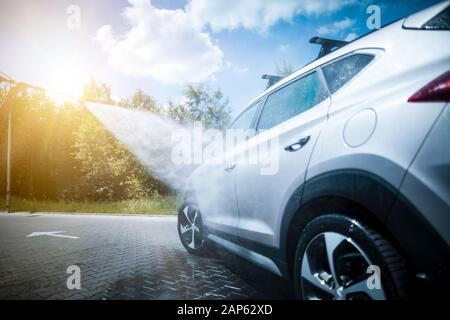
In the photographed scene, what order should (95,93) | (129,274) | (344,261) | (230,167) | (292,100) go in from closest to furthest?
(344,261)
(292,100)
(230,167)
(129,274)
(95,93)

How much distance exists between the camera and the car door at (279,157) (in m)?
1.89

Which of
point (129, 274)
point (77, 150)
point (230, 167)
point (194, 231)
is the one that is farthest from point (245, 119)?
point (77, 150)

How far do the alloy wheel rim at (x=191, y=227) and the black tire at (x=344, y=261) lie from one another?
7.23ft

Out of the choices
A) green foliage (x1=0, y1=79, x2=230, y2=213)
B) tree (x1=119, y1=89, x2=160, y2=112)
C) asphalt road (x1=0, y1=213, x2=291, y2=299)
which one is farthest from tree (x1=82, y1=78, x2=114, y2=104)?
asphalt road (x1=0, y1=213, x2=291, y2=299)

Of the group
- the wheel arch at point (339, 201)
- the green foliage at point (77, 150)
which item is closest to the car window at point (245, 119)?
the wheel arch at point (339, 201)

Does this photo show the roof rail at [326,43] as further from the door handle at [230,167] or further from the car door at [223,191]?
the door handle at [230,167]

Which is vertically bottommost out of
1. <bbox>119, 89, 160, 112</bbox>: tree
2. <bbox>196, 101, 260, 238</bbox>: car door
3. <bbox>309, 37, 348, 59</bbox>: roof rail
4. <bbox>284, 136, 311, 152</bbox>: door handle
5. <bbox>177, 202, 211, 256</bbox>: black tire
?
<bbox>177, 202, 211, 256</bbox>: black tire

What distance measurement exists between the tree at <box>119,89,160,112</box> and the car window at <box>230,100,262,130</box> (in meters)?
25.9

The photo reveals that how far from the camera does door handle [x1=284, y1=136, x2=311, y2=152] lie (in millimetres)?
1860

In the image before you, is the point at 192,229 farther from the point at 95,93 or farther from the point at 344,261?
the point at 95,93

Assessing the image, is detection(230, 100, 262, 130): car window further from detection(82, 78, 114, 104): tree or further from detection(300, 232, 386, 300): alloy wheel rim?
detection(82, 78, 114, 104): tree

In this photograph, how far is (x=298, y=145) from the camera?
192 cm

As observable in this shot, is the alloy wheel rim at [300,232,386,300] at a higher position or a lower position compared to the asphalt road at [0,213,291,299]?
higher

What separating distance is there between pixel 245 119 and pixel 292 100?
99 cm
